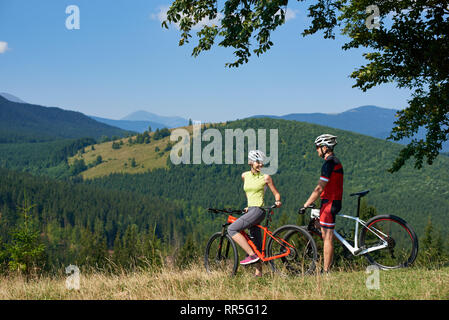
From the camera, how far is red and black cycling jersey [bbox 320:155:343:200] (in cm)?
728

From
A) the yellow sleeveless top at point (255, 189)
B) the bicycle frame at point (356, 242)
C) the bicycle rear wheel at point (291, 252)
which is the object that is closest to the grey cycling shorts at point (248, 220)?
the yellow sleeveless top at point (255, 189)

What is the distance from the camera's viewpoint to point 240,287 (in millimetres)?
6773

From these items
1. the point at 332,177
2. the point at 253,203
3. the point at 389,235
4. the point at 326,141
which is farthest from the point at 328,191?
the point at 389,235

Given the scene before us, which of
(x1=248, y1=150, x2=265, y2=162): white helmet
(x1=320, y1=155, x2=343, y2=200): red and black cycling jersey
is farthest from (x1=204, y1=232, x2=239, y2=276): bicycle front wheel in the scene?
(x1=320, y1=155, x2=343, y2=200): red and black cycling jersey

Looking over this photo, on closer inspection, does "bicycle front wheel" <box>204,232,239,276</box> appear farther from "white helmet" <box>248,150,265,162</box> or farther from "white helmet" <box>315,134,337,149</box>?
"white helmet" <box>315,134,337,149</box>

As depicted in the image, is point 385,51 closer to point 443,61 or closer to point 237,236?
point 443,61

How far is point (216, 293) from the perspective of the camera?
20.7 ft

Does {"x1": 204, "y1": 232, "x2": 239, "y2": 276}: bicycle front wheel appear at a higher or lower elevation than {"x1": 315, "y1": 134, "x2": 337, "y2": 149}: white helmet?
lower

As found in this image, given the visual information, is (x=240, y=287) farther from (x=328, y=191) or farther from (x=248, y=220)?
(x=328, y=191)

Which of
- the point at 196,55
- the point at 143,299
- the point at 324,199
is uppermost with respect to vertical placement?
the point at 196,55

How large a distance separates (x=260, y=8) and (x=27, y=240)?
23.3 metres

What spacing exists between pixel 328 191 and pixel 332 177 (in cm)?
29

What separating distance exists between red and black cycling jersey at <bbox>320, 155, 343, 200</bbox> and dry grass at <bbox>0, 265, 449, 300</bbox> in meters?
1.52
